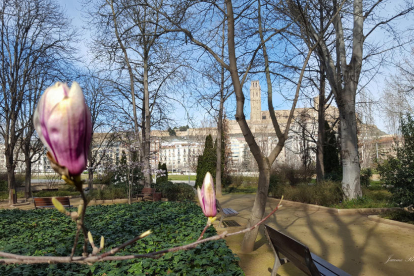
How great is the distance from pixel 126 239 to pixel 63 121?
18.3 feet

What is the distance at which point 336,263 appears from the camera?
536 cm

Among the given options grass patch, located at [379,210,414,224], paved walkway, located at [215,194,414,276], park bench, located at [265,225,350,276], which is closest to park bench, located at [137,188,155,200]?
paved walkway, located at [215,194,414,276]

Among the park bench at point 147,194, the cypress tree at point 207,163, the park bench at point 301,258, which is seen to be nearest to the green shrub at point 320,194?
the park bench at point 147,194

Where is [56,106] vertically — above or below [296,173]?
above

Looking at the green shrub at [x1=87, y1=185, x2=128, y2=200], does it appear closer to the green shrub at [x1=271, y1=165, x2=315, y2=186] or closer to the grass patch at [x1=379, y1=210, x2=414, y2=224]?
the green shrub at [x1=271, y1=165, x2=315, y2=186]

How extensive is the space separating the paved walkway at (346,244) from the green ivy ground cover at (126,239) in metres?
1.13

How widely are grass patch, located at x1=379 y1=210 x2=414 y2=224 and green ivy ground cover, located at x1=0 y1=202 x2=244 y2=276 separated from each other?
573cm

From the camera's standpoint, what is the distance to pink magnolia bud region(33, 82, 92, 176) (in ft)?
1.89

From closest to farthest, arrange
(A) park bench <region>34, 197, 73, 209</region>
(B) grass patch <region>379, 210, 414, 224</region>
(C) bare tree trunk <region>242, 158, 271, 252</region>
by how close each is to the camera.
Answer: (C) bare tree trunk <region>242, 158, 271, 252</region>
(B) grass patch <region>379, 210, 414, 224</region>
(A) park bench <region>34, 197, 73, 209</region>

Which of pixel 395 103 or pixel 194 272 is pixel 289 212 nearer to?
pixel 194 272

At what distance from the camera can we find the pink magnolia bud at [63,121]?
0.58 meters

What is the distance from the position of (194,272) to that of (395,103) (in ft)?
103

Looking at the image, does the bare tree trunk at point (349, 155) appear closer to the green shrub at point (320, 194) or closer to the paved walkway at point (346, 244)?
the green shrub at point (320, 194)

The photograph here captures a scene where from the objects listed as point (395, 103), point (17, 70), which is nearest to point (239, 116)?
point (17, 70)
